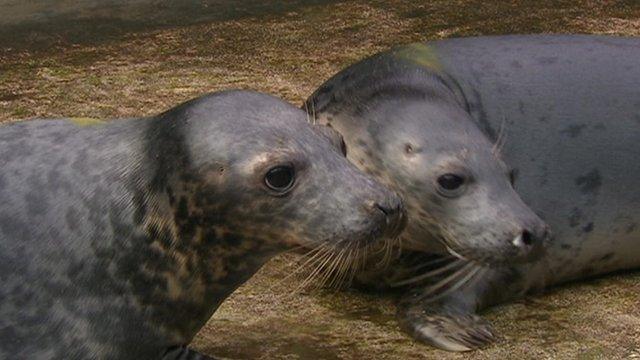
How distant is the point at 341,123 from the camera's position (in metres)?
5.50

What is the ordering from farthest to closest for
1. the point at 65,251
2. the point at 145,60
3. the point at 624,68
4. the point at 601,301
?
1. the point at 145,60
2. the point at 624,68
3. the point at 601,301
4. the point at 65,251

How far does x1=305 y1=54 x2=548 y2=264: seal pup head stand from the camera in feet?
16.3

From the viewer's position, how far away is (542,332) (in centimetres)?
519

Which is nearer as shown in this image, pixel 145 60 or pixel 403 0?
pixel 145 60

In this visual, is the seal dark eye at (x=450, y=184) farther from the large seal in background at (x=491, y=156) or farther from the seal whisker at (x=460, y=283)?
the seal whisker at (x=460, y=283)

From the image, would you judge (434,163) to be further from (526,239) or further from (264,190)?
(264,190)

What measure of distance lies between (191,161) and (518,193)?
5.35ft

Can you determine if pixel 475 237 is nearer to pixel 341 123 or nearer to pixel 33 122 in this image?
pixel 341 123

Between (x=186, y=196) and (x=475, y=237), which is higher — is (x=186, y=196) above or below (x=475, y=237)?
above

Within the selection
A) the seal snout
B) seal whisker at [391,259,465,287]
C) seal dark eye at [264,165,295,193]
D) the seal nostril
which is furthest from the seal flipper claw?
seal dark eye at [264,165,295,193]

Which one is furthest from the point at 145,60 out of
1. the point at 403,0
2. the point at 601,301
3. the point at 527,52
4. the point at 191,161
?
the point at 191,161

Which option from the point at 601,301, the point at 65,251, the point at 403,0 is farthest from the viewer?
the point at 403,0

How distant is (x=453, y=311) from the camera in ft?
17.4

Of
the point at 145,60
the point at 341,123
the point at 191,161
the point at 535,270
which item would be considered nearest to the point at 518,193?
the point at 535,270
